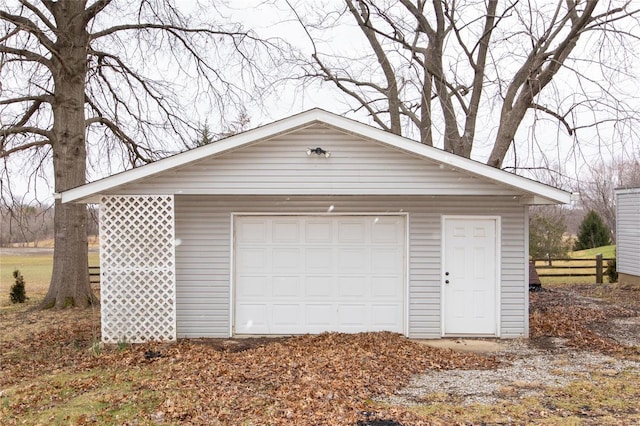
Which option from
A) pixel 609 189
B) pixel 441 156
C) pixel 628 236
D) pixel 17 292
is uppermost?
pixel 609 189

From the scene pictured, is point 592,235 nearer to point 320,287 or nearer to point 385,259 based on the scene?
point 385,259

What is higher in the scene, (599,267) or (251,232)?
(251,232)

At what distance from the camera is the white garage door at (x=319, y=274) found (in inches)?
399

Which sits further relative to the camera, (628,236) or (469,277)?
(628,236)

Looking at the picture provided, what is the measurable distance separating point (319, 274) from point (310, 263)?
0.26m

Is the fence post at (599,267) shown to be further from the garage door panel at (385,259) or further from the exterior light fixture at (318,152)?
the exterior light fixture at (318,152)

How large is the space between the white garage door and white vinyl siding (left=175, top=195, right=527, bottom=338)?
234 millimetres

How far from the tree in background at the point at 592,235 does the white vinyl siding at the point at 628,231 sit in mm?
14672

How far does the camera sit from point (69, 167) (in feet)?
47.5

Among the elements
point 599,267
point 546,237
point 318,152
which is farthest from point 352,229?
point 546,237

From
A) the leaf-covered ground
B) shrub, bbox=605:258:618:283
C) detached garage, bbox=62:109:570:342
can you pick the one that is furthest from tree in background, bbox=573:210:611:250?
detached garage, bbox=62:109:570:342

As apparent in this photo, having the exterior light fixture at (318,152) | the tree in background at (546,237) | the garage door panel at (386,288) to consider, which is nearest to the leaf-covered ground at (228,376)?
the garage door panel at (386,288)

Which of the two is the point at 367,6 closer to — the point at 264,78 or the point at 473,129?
the point at 264,78

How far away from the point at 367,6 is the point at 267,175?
9517mm
